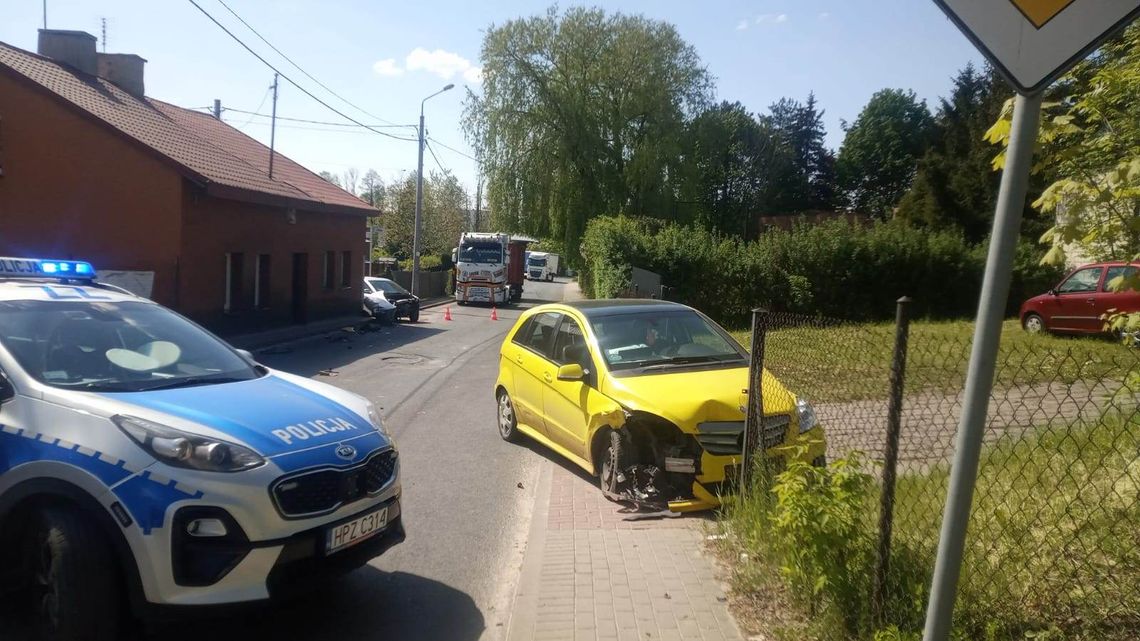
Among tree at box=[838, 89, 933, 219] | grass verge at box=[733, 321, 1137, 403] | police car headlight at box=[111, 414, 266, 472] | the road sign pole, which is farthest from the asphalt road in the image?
tree at box=[838, 89, 933, 219]

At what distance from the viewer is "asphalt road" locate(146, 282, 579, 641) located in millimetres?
4605

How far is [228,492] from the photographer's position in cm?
386

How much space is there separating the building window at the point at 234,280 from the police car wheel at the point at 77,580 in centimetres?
1863

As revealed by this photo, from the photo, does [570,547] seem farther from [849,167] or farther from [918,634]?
[849,167]

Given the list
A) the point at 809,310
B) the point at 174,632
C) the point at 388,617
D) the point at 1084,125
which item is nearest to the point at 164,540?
the point at 174,632

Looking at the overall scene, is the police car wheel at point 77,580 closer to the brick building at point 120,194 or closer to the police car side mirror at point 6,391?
the police car side mirror at point 6,391

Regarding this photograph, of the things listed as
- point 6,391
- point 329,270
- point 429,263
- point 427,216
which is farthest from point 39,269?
point 427,216

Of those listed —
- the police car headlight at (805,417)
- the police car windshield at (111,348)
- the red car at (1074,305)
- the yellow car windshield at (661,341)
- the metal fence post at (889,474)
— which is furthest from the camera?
the red car at (1074,305)

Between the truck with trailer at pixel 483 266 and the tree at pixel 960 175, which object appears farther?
the truck with trailer at pixel 483 266

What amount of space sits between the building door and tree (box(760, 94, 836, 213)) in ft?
158

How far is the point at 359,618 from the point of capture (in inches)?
186

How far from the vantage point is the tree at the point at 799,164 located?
6825 centimetres

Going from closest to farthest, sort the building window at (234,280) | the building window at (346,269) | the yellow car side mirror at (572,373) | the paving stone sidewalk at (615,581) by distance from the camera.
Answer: the paving stone sidewalk at (615,581) < the yellow car side mirror at (572,373) < the building window at (234,280) < the building window at (346,269)

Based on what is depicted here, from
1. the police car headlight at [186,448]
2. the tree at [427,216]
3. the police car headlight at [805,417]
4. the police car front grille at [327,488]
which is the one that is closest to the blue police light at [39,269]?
the police car headlight at [186,448]
